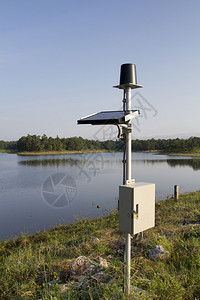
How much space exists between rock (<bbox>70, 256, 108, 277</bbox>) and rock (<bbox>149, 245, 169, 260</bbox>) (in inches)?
27.2

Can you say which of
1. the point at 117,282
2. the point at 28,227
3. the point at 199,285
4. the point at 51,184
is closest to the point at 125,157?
the point at 117,282

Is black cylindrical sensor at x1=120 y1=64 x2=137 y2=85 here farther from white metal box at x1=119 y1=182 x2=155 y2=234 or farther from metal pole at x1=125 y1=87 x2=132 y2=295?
white metal box at x1=119 y1=182 x2=155 y2=234

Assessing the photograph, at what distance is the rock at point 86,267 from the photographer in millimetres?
2674

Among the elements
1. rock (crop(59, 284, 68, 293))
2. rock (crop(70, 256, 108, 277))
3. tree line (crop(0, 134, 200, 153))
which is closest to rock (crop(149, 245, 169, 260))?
rock (crop(70, 256, 108, 277))

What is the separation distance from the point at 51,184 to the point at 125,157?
49.2ft

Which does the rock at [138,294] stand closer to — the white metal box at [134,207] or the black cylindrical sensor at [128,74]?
the white metal box at [134,207]

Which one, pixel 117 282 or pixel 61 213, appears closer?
pixel 117 282

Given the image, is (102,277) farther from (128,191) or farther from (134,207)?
(128,191)

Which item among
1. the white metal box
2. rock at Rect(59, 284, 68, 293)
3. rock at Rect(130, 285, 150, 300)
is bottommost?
rock at Rect(59, 284, 68, 293)

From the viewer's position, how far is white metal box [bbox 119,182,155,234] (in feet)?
7.28

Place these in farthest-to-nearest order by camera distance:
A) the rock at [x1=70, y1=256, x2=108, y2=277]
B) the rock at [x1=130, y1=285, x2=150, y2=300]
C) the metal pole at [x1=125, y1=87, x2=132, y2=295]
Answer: the rock at [x1=70, y1=256, x2=108, y2=277], the metal pole at [x1=125, y1=87, x2=132, y2=295], the rock at [x1=130, y1=285, x2=150, y2=300]

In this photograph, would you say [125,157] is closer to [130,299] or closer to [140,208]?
[140,208]

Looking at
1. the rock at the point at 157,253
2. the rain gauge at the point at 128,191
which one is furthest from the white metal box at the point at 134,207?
the rock at the point at 157,253

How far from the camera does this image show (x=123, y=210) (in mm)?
2287
